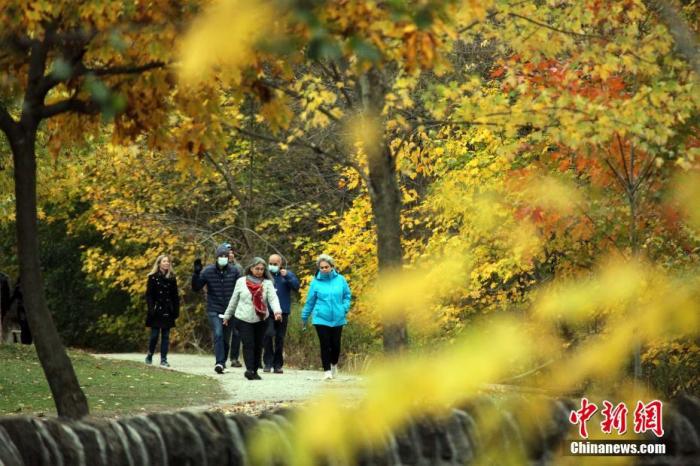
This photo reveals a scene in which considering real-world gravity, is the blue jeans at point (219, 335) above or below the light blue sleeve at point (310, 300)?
below

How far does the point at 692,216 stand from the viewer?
3.09m

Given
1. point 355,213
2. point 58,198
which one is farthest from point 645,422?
point 58,198

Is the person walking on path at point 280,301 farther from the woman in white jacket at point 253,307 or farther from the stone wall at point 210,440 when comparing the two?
the stone wall at point 210,440

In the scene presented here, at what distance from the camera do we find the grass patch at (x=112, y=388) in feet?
49.1

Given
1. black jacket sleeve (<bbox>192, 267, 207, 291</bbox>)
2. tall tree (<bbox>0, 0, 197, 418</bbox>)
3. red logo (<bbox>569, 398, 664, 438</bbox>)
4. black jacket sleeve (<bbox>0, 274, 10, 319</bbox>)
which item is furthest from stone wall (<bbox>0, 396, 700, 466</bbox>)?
black jacket sleeve (<bbox>0, 274, 10, 319</bbox>)

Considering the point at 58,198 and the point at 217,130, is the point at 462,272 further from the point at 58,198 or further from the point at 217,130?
the point at 58,198

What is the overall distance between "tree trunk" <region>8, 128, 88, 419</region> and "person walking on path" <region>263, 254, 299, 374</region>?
936 cm

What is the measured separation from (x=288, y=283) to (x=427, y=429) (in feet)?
51.7

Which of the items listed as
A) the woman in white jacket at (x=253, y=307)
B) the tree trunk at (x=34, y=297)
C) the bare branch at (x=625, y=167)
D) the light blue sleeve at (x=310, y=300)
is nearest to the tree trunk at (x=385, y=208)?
the tree trunk at (x=34, y=297)

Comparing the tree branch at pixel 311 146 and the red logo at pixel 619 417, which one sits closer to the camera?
the red logo at pixel 619 417

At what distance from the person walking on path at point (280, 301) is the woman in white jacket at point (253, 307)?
3.27 ft

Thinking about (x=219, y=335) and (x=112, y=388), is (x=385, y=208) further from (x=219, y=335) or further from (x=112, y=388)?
(x=219, y=335)

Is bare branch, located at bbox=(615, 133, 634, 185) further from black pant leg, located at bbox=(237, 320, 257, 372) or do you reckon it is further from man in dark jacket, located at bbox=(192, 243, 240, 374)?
man in dark jacket, located at bbox=(192, 243, 240, 374)

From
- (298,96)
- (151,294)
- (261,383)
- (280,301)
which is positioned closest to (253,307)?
(261,383)
